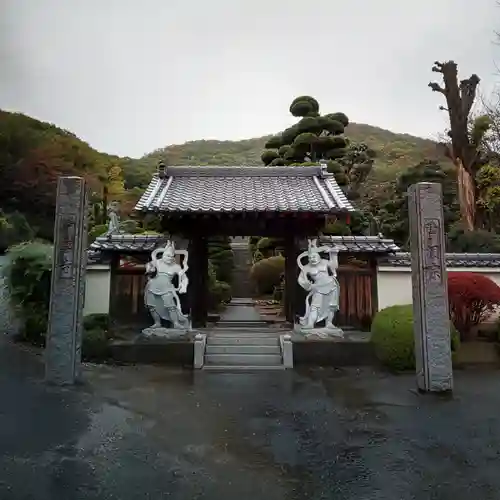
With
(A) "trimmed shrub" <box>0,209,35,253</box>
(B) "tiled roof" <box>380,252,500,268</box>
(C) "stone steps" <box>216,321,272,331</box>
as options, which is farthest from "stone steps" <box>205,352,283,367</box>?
(A) "trimmed shrub" <box>0,209,35,253</box>

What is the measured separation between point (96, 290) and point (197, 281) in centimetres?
237

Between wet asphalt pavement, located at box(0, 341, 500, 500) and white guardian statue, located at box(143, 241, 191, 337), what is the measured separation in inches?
83.7

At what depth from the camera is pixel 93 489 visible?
342 cm

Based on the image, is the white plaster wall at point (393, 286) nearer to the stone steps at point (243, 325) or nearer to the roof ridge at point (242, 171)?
the stone steps at point (243, 325)

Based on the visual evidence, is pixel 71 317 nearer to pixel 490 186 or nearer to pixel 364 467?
pixel 364 467

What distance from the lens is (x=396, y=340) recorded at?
8352mm

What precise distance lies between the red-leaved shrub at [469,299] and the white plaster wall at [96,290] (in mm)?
7620

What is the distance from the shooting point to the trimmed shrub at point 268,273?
21277 millimetres

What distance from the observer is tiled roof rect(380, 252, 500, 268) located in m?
10.5

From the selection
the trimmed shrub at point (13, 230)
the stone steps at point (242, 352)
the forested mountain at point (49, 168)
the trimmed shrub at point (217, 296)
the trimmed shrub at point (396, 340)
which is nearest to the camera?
the trimmed shrub at point (396, 340)

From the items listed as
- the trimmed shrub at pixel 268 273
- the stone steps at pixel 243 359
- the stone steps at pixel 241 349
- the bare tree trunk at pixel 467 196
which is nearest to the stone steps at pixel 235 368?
the stone steps at pixel 243 359

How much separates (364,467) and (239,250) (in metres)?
26.9

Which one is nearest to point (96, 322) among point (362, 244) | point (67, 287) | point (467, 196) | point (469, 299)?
point (67, 287)

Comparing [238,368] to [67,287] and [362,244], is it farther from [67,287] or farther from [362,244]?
[362,244]
